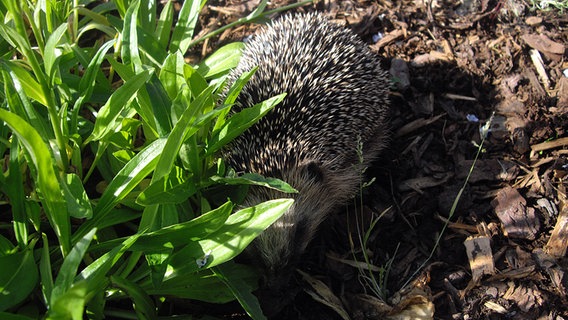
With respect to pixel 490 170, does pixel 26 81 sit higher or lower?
higher

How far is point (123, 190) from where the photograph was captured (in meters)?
3.63

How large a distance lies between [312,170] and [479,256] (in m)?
1.52

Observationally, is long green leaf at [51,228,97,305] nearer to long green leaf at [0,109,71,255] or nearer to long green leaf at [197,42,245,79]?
long green leaf at [0,109,71,255]

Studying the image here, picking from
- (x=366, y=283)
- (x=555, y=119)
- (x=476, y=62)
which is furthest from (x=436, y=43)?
(x=366, y=283)

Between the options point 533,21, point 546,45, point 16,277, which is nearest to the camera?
point 16,277

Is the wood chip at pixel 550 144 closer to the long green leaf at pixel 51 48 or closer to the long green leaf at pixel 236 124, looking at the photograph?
the long green leaf at pixel 236 124

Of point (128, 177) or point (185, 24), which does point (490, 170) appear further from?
point (128, 177)

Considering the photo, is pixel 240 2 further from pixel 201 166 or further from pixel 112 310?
pixel 112 310

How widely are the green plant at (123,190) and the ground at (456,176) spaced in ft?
3.55

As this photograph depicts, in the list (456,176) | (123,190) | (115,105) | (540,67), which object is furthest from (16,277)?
(540,67)

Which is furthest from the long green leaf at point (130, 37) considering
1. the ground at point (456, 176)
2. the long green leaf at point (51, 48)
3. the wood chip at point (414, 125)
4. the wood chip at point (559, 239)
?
the wood chip at point (559, 239)

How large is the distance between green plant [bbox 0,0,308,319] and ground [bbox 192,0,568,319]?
3.55ft

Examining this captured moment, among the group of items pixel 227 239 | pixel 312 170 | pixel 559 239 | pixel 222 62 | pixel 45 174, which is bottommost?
pixel 559 239

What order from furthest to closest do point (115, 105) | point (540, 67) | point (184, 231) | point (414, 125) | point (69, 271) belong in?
point (540, 67), point (414, 125), point (115, 105), point (184, 231), point (69, 271)
